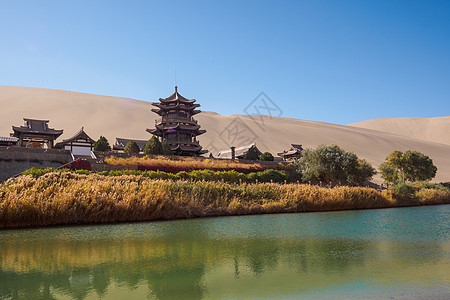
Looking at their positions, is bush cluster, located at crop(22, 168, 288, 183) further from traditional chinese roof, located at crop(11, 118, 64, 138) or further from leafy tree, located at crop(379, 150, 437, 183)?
leafy tree, located at crop(379, 150, 437, 183)

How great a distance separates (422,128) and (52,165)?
18530 centimetres

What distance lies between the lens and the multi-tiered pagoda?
165ft

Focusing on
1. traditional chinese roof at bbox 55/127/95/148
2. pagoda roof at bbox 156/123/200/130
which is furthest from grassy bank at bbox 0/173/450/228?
pagoda roof at bbox 156/123/200/130

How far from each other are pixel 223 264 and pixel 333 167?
1140 inches

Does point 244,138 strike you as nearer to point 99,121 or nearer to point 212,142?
point 212,142

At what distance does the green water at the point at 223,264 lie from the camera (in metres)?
5.11

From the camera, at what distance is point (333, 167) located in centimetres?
3366

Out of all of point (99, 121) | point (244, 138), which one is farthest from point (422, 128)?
point (99, 121)

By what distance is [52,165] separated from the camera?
3008 cm

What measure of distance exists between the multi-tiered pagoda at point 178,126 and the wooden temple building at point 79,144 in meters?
11.2

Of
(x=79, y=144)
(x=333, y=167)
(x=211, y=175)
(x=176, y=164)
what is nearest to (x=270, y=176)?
(x=333, y=167)

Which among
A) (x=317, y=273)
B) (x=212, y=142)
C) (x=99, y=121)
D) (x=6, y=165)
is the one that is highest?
(x=99, y=121)

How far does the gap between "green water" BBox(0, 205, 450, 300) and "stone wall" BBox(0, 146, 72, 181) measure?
2001 centimetres

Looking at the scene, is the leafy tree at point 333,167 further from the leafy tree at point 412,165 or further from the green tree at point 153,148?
the leafy tree at point 412,165
